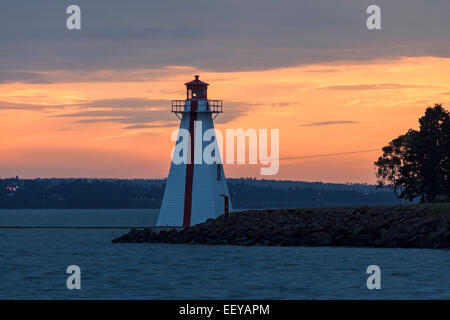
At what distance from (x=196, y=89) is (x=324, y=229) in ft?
53.0

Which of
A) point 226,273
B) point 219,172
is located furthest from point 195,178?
point 226,273

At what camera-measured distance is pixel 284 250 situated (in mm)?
50594

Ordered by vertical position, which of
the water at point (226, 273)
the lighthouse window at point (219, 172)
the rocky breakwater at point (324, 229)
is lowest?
the water at point (226, 273)

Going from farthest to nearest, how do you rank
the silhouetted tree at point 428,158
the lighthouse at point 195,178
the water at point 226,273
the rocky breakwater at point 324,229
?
the silhouetted tree at point 428,158, the lighthouse at point 195,178, the rocky breakwater at point 324,229, the water at point 226,273

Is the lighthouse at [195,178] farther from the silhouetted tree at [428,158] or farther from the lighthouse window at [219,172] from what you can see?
the silhouetted tree at [428,158]

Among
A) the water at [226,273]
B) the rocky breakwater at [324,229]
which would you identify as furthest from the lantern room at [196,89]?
the water at [226,273]

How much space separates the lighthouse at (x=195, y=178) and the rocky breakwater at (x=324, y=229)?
2.24 meters

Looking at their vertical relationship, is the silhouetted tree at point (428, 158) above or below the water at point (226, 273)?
Result: above

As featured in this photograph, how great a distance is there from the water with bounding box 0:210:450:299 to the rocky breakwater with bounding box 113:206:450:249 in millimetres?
1437

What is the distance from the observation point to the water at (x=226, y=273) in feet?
106

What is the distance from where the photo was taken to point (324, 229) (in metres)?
53.7

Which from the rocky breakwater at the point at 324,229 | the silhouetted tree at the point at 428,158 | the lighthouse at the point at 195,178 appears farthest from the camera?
the silhouetted tree at the point at 428,158

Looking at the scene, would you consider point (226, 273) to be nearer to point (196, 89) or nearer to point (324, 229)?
point (324, 229)

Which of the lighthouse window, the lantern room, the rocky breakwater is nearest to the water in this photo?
the rocky breakwater
